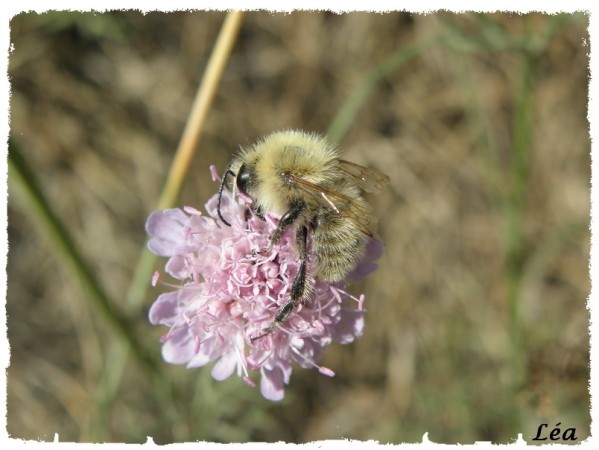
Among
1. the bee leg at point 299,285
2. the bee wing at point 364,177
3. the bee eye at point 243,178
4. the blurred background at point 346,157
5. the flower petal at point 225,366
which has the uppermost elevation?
the blurred background at point 346,157

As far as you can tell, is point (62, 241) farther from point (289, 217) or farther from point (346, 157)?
point (346, 157)

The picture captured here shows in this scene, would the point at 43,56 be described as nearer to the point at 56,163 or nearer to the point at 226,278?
the point at 56,163

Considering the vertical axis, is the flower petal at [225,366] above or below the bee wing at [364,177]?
below

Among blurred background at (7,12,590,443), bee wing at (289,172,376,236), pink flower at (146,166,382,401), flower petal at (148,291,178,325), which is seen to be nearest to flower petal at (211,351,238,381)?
pink flower at (146,166,382,401)

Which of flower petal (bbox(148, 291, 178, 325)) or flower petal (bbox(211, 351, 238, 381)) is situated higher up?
flower petal (bbox(148, 291, 178, 325))

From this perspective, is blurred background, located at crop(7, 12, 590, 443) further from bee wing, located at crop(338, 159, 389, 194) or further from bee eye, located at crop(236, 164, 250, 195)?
bee eye, located at crop(236, 164, 250, 195)

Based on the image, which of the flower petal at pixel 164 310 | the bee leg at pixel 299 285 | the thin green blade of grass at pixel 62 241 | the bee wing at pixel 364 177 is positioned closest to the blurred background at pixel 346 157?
the thin green blade of grass at pixel 62 241

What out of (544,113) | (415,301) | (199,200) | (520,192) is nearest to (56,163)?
(199,200)

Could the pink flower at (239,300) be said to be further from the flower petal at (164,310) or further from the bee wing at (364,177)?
the bee wing at (364,177)
